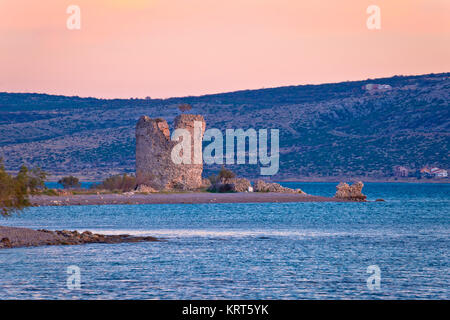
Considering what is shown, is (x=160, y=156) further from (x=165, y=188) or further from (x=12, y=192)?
(x=12, y=192)

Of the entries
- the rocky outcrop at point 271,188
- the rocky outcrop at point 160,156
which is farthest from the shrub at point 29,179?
the rocky outcrop at point 271,188

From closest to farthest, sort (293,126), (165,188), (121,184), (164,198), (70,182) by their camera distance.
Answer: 1. (164,198)
2. (165,188)
3. (121,184)
4. (70,182)
5. (293,126)

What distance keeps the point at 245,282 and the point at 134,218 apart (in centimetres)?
1874

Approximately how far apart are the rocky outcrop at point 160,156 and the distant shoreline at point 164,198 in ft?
3.79

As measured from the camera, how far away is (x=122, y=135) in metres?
96.9

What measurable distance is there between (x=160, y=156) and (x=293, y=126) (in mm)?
52951

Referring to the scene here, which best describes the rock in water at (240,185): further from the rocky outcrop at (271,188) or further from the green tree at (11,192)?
the green tree at (11,192)

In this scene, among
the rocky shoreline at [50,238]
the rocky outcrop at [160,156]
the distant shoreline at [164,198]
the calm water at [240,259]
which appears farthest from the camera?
the rocky outcrop at [160,156]

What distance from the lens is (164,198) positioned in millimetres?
44625

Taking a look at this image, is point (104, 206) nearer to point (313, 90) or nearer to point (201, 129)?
point (201, 129)

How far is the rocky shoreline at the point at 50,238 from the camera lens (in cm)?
2356

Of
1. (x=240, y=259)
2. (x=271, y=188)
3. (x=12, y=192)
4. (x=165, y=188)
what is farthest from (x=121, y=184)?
(x=240, y=259)

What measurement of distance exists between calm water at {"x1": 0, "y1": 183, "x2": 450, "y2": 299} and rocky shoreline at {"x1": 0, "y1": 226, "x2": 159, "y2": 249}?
785 mm
